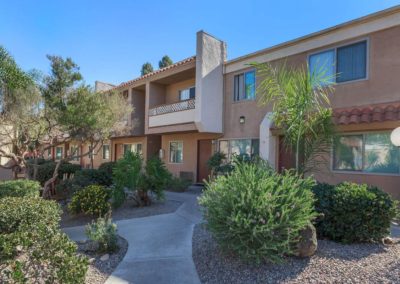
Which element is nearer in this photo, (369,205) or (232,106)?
(369,205)

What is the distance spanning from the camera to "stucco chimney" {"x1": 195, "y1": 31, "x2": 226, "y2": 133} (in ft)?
47.9

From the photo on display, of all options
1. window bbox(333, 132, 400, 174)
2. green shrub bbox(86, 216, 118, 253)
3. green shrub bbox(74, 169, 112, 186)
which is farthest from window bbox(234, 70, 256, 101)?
green shrub bbox(86, 216, 118, 253)

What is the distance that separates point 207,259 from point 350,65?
29.6 ft

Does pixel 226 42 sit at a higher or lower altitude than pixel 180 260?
higher

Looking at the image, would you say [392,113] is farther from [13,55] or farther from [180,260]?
[13,55]

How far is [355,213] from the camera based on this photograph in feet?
18.8

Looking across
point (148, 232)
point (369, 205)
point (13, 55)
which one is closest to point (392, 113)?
point (369, 205)

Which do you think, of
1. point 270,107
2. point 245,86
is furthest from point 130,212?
point 245,86

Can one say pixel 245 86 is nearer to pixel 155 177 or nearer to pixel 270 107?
Result: pixel 270 107

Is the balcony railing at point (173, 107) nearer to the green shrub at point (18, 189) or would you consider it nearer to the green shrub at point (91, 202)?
the green shrub at point (91, 202)

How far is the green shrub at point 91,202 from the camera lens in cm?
920

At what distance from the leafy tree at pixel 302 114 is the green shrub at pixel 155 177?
16.0 ft

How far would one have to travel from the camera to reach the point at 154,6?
1243 centimetres

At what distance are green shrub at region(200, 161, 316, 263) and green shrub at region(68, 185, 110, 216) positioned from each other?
4983mm
